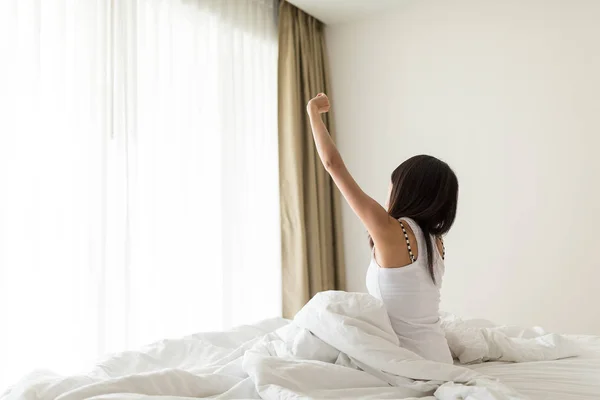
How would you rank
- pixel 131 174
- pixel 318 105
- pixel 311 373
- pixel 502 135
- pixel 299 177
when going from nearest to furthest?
pixel 311 373, pixel 318 105, pixel 131 174, pixel 502 135, pixel 299 177

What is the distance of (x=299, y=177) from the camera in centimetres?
358

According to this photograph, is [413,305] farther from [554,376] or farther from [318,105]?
[318,105]

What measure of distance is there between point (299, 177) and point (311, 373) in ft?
7.68

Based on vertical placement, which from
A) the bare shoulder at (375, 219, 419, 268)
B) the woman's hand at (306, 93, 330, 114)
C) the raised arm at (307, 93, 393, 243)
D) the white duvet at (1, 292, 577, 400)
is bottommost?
the white duvet at (1, 292, 577, 400)

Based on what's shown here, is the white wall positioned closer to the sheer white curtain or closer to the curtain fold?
the curtain fold

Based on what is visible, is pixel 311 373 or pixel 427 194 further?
pixel 427 194

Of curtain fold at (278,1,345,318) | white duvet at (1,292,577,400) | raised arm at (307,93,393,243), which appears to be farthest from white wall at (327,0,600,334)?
white duvet at (1,292,577,400)

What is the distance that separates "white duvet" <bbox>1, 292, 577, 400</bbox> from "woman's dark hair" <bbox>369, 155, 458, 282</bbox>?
299 millimetres

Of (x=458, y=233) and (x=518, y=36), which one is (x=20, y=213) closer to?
(x=458, y=233)

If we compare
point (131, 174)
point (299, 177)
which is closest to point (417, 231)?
point (131, 174)

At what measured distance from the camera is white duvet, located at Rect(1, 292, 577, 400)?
1.21m

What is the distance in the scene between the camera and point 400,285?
1614mm

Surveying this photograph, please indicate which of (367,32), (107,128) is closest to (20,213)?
(107,128)

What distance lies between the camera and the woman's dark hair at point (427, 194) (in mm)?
1644
